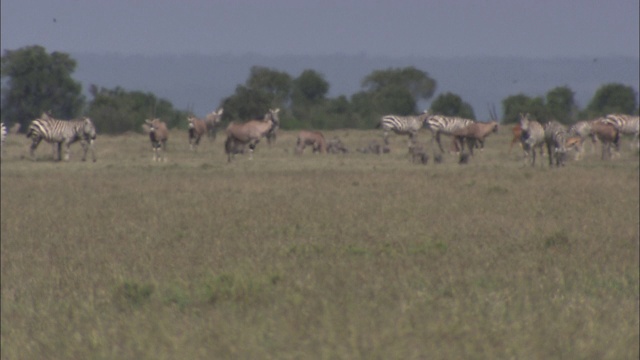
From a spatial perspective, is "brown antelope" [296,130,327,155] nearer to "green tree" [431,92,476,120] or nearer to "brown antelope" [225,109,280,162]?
"brown antelope" [225,109,280,162]

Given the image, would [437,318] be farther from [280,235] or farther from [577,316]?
[280,235]

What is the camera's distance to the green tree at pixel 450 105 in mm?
55156

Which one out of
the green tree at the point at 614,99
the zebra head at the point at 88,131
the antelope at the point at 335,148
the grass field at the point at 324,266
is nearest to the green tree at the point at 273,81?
the green tree at the point at 614,99

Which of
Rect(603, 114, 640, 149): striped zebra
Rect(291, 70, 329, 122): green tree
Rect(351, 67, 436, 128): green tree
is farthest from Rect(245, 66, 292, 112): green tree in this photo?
Rect(603, 114, 640, 149): striped zebra

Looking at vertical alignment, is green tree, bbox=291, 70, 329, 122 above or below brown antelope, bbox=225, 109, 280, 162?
above

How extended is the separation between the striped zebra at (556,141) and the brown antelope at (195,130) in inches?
504

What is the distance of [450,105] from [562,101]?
6.51m

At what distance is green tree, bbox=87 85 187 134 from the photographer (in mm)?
48503

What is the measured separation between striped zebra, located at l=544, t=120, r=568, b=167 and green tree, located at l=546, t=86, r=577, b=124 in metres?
23.3

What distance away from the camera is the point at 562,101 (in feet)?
193

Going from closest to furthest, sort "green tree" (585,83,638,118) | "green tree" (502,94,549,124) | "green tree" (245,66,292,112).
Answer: "green tree" (502,94,549,124) < "green tree" (585,83,638,118) < "green tree" (245,66,292,112)

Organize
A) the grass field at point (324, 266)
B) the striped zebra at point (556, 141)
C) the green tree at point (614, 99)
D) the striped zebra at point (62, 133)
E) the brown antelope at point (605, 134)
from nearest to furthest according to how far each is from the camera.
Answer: the grass field at point (324, 266) → the striped zebra at point (556, 141) → the brown antelope at point (605, 134) → the striped zebra at point (62, 133) → the green tree at point (614, 99)

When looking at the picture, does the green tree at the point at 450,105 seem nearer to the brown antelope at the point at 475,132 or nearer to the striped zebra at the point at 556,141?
the brown antelope at the point at 475,132

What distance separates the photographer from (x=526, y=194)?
17406 millimetres
